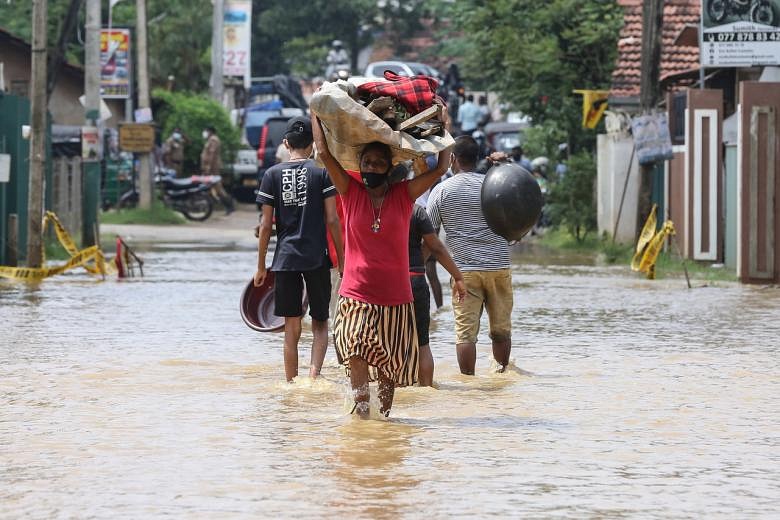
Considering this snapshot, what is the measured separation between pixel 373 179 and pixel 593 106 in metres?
23.3

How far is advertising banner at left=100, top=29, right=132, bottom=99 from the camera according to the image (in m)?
38.3

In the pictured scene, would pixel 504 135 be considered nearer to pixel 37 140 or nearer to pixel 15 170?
pixel 15 170

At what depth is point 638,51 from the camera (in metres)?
32.2

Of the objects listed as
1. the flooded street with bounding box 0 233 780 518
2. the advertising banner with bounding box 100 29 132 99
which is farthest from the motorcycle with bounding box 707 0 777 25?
the advertising banner with bounding box 100 29 132 99

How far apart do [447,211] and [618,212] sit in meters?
18.4

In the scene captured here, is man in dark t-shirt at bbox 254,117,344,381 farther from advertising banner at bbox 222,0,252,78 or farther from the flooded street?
advertising banner at bbox 222,0,252,78

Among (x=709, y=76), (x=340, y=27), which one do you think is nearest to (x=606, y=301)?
(x=709, y=76)

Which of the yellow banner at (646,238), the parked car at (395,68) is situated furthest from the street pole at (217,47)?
the yellow banner at (646,238)

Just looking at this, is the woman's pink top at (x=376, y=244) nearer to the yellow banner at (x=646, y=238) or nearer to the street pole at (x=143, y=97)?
the yellow banner at (x=646, y=238)

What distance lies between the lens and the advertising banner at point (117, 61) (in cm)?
3831

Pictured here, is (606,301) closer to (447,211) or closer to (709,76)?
(447,211)

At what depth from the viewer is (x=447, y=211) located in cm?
1141

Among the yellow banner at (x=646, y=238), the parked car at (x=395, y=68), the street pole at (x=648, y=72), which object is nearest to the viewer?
the yellow banner at (x=646, y=238)

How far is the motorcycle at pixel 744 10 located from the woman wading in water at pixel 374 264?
556 inches
